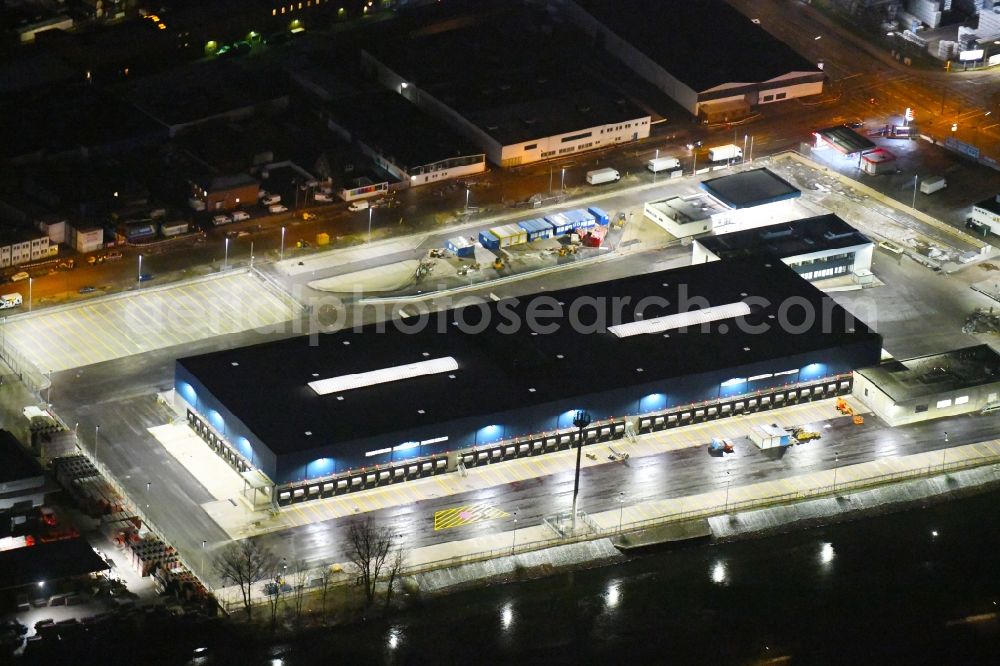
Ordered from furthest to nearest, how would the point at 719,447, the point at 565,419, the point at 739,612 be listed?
the point at 719,447, the point at 565,419, the point at 739,612

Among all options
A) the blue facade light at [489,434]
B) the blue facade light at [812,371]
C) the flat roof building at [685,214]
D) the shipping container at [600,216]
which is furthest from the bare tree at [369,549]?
the flat roof building at [685,214]

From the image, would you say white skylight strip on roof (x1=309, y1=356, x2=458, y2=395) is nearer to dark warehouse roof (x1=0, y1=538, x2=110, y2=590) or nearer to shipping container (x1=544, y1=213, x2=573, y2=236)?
dark warehouse roof (x1=0, y1=538, x2=110, y2=590)

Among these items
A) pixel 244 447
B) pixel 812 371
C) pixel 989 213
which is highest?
pixel 244 447

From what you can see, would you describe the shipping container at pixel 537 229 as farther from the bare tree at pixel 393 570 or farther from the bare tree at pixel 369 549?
the bare tree at pixel 393 570

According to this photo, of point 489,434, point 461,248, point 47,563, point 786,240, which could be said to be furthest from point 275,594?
point 786,240

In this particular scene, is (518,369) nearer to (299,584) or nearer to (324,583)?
(324,583)

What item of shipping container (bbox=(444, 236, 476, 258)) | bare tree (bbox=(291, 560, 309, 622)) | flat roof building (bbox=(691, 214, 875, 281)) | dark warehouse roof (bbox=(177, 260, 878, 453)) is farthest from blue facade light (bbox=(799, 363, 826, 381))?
bare tree (bbox=(291, 560, 309, 622))
